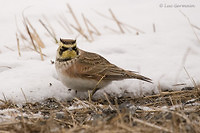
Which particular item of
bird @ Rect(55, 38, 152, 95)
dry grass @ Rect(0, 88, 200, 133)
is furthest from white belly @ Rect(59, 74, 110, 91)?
dry grass @ Rect(0, 88, 200, 133)

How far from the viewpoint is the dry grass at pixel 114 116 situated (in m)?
3.03

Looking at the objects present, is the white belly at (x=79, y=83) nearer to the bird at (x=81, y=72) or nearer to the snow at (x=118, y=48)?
the bird at (x=81, y=72)

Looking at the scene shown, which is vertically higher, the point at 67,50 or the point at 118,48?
the point at 118,48

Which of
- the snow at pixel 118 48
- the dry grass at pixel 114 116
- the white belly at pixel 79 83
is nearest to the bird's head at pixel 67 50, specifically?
the white belly at pixel 79 83

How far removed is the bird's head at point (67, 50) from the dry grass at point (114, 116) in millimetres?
596

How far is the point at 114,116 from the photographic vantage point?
3.41 m

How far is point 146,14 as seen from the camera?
866cm

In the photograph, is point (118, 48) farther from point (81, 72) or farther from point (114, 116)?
point (114, 116)

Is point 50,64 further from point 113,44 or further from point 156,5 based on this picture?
point 156,5

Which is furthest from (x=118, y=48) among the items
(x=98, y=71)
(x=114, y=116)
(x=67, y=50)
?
(x=114, y=116)

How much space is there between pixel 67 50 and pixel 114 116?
168 cm

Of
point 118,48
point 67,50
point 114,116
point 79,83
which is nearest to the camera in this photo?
point 114,116

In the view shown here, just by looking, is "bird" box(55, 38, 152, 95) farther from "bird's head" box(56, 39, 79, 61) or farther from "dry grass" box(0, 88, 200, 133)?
"dry grass" box(0, 88, 200, 133)

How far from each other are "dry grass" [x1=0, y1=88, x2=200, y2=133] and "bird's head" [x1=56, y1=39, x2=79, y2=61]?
596 mm
